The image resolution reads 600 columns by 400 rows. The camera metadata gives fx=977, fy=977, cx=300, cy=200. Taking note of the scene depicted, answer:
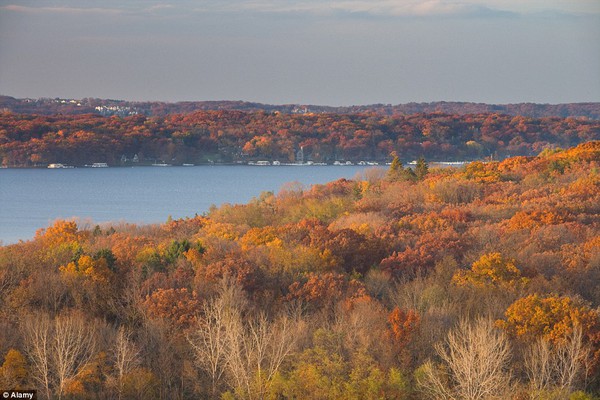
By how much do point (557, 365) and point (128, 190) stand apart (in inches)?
3171

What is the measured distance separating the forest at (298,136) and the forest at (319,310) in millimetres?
82218

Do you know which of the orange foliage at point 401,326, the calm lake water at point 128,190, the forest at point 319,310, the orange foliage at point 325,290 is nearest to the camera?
the forest at point 319,310

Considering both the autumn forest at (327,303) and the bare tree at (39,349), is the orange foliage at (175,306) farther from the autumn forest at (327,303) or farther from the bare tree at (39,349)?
the bare tree at (39,349)

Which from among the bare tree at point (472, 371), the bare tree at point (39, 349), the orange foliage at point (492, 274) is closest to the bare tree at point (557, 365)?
the bare tree at point (472, 371)

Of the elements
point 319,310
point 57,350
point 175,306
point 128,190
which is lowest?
point 128,190

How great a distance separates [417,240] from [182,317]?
49.3 ft

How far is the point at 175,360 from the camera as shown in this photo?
80.1 ft

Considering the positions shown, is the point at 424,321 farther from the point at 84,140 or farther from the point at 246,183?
the point at 84,140

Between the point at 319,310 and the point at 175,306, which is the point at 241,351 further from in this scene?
the point at 319,310

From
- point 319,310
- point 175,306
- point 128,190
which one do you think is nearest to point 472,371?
point 319,310

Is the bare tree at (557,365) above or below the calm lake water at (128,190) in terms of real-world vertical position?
above

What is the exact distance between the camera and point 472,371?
21.1 m

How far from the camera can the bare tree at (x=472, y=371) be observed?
20750 mm

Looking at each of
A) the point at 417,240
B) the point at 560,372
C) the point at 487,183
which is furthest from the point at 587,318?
the point at 487,183
